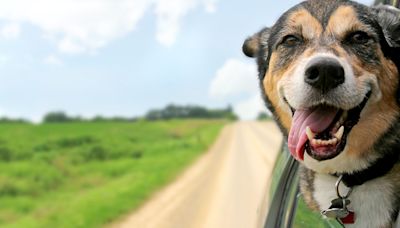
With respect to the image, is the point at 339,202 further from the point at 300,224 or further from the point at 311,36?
the point at 311,36

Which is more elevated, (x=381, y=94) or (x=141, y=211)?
(x=381, y=94)

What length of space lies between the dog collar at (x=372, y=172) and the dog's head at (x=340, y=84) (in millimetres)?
39

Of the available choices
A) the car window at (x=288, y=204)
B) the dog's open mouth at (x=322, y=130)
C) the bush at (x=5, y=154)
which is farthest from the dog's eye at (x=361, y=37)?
the bush at (x=5, y=154)

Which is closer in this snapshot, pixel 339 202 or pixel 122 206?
pixel 339 202

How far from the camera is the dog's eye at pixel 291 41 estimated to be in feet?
11.7

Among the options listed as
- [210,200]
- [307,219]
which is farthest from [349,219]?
[210,200]

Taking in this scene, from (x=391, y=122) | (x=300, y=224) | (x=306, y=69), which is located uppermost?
(x=306, y=69)

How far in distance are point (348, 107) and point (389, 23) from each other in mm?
554

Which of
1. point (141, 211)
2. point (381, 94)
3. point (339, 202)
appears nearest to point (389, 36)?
point (381, 94)

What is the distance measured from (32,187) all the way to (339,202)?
55.7 feet

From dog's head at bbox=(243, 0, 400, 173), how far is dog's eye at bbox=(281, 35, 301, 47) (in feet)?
0.04

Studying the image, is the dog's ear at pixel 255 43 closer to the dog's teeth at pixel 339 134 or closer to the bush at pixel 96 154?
the dog's teeth at pixel 339 134

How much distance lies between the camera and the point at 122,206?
→ 13578 mm

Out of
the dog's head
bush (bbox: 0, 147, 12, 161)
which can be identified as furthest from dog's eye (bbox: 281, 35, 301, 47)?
bush (bbox: 0, 147, 12, 161)
